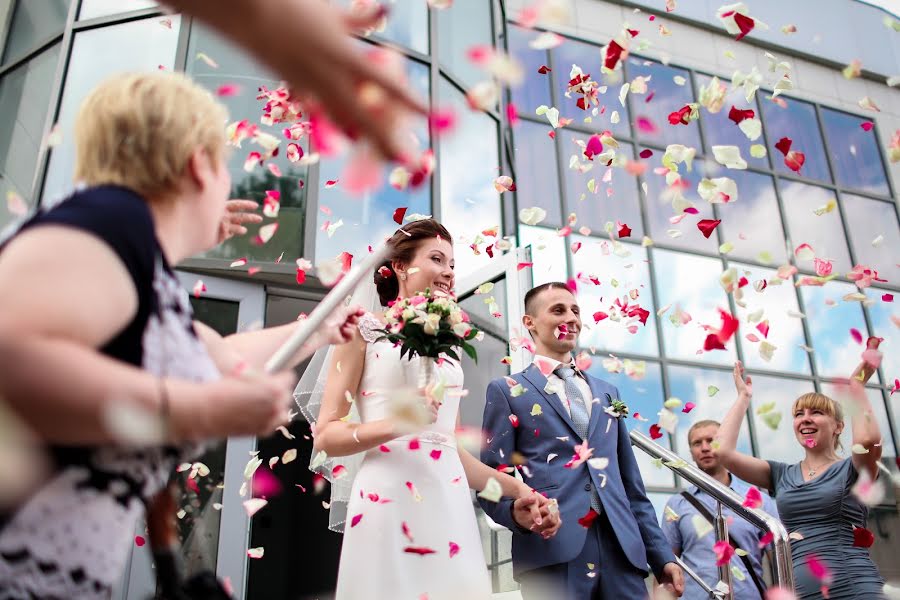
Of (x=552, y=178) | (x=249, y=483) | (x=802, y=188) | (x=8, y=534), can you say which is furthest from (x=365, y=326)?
(x=802, y=188)

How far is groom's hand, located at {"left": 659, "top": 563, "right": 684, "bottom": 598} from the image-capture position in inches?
104

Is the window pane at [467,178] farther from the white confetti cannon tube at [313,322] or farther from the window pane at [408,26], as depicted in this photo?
the white confetti cannon tube at [313,322]

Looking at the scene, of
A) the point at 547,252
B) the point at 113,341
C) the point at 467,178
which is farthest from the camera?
the point at 547,252


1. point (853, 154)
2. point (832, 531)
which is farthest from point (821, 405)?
point (853, 154)

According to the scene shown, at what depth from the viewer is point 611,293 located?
902cm

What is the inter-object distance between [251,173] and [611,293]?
521cm

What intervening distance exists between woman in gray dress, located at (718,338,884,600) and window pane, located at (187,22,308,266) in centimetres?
290

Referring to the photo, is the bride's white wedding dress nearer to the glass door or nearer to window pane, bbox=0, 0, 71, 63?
the glass door

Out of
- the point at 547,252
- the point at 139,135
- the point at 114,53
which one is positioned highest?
the point at 114,53

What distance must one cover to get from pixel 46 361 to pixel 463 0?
6.35 metres

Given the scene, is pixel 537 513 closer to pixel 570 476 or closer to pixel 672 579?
pixel 570 476

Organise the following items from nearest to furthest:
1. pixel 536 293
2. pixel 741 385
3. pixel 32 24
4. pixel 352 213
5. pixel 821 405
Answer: pixel 741 385
pixel 536 293
pixel 821 405
pixel 352 213
pixel 32 24

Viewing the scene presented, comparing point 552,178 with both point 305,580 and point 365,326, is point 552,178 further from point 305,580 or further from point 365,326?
point 365,326

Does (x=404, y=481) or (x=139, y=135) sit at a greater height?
(x=139, y=135)
